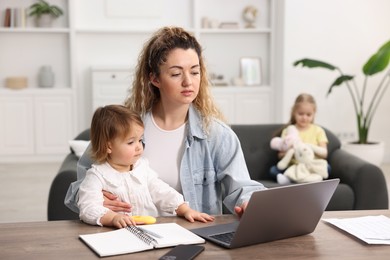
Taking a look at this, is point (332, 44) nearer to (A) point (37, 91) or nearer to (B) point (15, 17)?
(A) point (37, 91)

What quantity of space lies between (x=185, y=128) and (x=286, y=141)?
1.99 meters

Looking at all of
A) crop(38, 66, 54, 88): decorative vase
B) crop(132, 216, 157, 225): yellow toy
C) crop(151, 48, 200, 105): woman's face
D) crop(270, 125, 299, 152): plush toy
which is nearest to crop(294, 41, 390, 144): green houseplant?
crop(270, 125, 299, 152): plush toy

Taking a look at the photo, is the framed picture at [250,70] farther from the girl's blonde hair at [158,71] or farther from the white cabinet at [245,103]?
the girl's blonde hair at [158,71]

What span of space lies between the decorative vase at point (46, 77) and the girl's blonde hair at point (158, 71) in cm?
468

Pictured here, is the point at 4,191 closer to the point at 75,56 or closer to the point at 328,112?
the point at 75,56

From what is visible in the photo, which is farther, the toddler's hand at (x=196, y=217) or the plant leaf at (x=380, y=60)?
the plant leaf at (x=380, y=60)

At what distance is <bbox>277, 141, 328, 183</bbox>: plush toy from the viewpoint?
4.13 m

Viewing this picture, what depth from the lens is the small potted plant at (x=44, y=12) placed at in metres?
6.74

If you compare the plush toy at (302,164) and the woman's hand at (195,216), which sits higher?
the woman's hand at (195,216)

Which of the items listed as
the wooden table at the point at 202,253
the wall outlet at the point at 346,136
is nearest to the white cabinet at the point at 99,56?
the wall outlet at the point at 346,136

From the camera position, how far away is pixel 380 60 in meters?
5.76

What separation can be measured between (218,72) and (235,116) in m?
0.63

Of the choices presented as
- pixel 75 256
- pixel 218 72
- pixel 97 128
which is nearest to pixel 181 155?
pixel 97 128

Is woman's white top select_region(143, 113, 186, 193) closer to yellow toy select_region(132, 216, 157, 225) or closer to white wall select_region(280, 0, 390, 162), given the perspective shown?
yellow toy select_region(132, 216, 157, 225)
